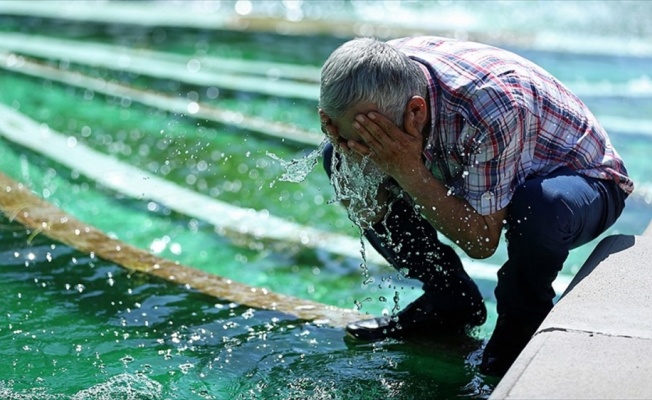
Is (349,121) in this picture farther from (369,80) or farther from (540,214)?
(540,214)

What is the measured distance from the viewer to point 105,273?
13.8 feet

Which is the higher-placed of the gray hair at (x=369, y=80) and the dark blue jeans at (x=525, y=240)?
the gray hair at (x=369, y=80)

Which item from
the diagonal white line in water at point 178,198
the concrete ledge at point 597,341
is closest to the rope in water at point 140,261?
the diagonal white line in water at point 178,198

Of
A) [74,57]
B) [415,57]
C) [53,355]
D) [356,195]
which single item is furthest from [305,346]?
[74,57]

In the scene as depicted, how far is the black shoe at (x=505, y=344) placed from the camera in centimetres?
333

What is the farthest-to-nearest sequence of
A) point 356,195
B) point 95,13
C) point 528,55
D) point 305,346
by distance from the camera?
point 95,13, point 528,55, point 305,346, point 356,195

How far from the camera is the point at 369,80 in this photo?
2.92m

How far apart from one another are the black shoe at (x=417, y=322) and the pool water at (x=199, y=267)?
0.19 feet

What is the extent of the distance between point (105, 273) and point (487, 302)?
5.07 feet

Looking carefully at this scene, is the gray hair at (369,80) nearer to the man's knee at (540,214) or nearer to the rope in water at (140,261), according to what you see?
the man's knee at (540,214)

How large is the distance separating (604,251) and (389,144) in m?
0.88

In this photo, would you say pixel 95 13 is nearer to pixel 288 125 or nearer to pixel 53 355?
pixel 288 125

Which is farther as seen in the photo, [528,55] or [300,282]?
[528,55]

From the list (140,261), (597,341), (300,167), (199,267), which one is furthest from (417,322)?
(199,267)
